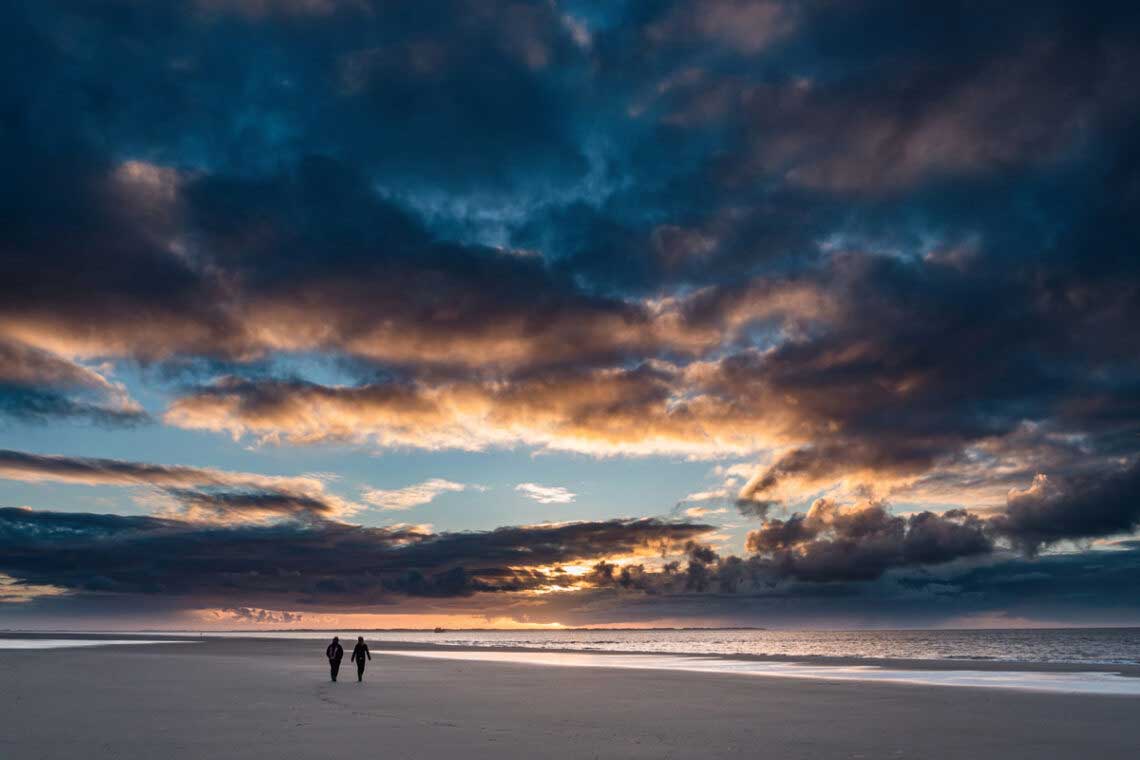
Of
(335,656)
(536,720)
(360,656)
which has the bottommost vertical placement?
(536,720)

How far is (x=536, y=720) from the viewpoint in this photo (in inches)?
1007

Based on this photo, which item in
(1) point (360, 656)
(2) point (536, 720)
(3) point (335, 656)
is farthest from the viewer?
(1) point (360, 656)

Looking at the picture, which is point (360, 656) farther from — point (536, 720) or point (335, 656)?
point (536, 720)

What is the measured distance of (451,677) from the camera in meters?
46.9

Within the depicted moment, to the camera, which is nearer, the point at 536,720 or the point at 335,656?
the point at 536,720

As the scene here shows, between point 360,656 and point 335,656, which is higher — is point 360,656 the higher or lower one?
the lower one

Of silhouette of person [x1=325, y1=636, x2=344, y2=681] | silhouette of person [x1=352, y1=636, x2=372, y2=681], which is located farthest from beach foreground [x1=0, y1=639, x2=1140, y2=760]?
silhouette of person [x1=352, y1=636, x2=372, y2=681]

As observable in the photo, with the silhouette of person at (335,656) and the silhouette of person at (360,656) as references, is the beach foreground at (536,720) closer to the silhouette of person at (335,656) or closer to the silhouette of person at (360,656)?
the silhouette of person at (335,656)

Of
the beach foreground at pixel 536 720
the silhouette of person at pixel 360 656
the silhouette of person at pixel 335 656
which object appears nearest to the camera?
the beach foreground at pixel 536 720

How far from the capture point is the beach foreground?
65.0 feet

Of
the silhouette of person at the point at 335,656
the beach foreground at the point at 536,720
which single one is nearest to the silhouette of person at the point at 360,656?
the silhouette of person at the point at 335,656

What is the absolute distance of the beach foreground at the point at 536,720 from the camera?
1980 cm

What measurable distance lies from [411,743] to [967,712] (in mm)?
21798

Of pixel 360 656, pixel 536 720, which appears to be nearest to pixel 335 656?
pixel 360 656
